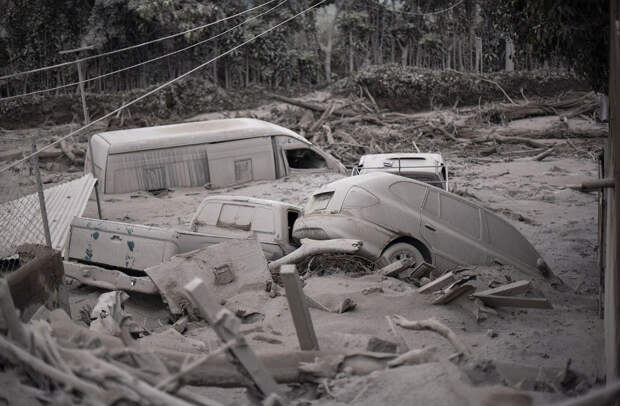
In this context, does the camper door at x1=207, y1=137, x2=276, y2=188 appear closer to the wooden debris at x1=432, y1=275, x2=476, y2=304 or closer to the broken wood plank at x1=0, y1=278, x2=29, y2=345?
the wooden debris at x1=432, y1=275, x2=476, y2=304

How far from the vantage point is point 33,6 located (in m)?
27.8

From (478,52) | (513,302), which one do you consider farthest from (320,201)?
(478,52)

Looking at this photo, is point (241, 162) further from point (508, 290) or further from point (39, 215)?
point (508, 290)

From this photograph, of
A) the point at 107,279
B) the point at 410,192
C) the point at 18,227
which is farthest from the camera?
the point at 410,192

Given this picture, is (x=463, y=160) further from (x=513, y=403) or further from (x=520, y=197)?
(x=513, y=403)

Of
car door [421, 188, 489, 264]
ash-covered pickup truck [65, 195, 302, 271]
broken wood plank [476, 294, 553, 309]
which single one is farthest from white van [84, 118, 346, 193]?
broken wood plank [476, 294, 553, 309]

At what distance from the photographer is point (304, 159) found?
1814 centimetres

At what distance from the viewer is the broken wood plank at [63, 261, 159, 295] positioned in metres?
8.61

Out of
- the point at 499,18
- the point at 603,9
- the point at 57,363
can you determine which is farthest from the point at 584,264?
the point at 57,363

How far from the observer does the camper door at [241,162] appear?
16.7 meters

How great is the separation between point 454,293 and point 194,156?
1111 cm

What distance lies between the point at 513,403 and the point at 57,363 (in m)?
2.32

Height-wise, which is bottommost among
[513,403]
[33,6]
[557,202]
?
[557,202]

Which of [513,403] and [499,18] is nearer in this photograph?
[513,403]
